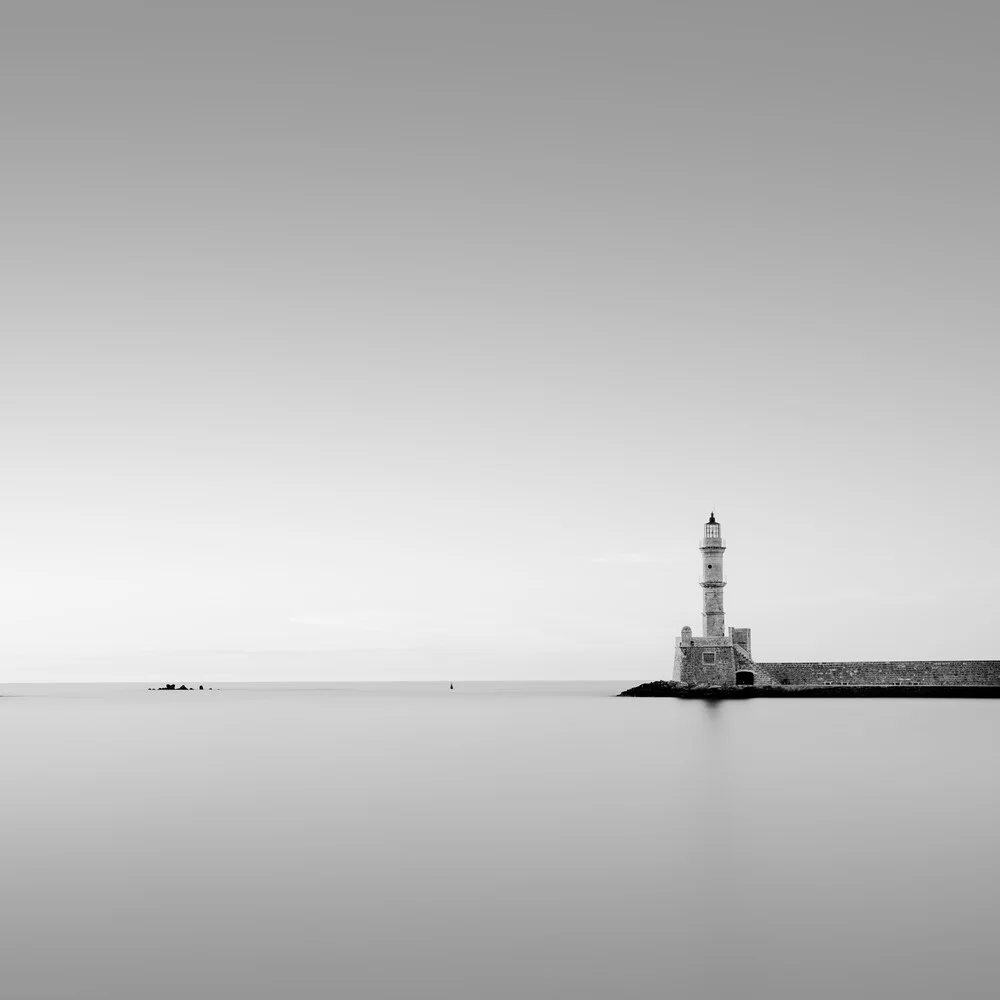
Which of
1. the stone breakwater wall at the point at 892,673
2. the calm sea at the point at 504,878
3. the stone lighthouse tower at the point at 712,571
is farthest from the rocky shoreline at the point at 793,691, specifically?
the calm sea at the point at 504,878

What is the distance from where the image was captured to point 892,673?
7312cm

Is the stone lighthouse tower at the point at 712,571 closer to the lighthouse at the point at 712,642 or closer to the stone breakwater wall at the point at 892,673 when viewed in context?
the lighthouse at the point at 712,642

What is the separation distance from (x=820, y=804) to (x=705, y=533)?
41.6m

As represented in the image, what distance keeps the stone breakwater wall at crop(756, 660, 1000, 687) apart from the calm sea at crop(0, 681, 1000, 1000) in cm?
3772

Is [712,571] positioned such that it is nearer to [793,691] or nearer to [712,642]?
[712,642]

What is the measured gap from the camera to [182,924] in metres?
13.0

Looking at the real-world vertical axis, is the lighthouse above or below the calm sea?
above

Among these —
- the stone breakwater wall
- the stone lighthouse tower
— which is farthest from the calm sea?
the stone breakwater wall

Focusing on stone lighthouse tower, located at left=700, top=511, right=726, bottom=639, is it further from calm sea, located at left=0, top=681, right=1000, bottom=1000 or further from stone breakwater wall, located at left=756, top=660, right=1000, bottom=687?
calm sea, located at left=0, top=681, right=1000, bottom=1000

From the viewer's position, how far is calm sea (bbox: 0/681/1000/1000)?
36.3 ft

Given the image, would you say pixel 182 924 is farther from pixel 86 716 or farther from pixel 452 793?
pixel 86 716

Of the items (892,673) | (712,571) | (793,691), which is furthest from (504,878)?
(892,673)

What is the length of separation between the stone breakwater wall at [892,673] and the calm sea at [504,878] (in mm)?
37715

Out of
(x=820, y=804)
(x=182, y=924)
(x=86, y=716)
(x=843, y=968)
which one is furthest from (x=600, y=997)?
(x=86, y=716)
